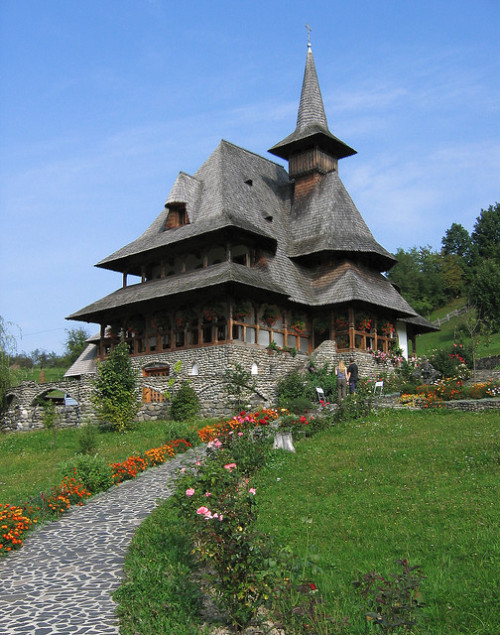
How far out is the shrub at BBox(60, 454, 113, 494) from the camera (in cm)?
1276

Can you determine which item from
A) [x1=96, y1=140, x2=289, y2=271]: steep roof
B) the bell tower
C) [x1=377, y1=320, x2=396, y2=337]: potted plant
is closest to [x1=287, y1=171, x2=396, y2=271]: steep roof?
the bell tower

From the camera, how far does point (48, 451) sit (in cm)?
1873

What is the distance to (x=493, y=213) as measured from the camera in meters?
74.2

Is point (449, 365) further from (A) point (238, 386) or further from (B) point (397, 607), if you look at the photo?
(B) point (397, 607)

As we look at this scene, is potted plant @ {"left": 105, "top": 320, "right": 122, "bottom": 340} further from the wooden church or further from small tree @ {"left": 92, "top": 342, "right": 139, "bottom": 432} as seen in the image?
small tree @ {"left": 92, "top": 342, "right": 139, "bottom": 432}

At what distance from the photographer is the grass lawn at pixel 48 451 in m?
13.4

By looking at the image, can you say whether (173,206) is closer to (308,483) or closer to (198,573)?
(308,483)

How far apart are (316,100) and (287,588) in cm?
3112

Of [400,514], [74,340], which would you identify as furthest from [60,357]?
[400,514]

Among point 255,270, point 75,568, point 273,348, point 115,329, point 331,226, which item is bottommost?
point 75,568

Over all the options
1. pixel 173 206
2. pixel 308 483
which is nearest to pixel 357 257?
pixel 173 206

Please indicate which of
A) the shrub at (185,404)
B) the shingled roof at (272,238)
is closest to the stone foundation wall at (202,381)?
the shrub at (185,404)

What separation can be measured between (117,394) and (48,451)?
2.95 m

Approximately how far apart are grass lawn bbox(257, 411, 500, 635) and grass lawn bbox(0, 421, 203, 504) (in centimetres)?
462
